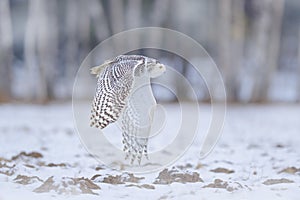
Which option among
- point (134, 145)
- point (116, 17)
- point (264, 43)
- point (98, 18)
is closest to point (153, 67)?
point (134, 145)

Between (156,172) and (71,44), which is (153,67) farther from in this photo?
(71,44)

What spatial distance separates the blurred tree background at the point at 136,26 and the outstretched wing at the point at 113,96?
14.4m

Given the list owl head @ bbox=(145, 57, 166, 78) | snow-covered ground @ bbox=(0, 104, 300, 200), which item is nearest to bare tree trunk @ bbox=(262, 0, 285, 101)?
snow-covered ground @ bbox=(0, 104, 300, 200)

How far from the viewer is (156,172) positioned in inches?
248

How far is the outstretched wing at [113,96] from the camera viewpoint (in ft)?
18.1

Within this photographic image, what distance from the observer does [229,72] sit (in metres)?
21.0

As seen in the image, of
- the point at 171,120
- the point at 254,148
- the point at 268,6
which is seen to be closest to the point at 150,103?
Result: the point at 254,148

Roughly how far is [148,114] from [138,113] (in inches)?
4.0

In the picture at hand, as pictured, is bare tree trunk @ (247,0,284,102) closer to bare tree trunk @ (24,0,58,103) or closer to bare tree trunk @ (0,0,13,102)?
bare tree trunk @ (24,0,58,103)

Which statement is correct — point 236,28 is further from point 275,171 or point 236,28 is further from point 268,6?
point 275,171

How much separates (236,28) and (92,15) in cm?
588

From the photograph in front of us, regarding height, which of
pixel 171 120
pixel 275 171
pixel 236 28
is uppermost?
pixel 236 28

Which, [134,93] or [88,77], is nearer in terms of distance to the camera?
[134,93]

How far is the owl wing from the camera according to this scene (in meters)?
5.87
